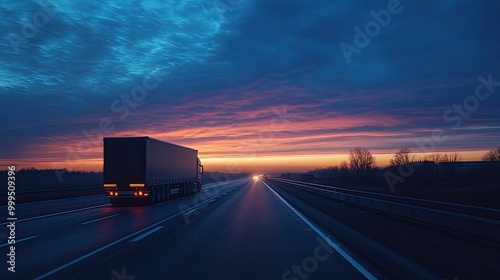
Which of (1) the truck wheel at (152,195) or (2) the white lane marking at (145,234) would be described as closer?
(2) the white lane marking at (145,234)

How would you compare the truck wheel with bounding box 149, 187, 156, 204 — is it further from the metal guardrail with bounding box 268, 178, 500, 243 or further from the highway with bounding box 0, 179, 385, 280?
the metal guardrail with bounding box 268, 178, 500, 243

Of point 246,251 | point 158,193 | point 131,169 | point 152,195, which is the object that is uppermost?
point 131,169

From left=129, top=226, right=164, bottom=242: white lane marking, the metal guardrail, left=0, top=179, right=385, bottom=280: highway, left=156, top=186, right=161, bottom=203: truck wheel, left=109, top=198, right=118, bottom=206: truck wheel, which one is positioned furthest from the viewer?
left=156, top=186, right=161, bottom=203: truck wheel

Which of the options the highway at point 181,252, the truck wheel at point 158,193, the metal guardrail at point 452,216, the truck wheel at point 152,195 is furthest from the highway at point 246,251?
the truck wheel at point 158,193

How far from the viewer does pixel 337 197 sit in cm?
3759

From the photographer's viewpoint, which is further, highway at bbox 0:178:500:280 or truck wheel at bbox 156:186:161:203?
truck wheel at bbox 156:186:161:203

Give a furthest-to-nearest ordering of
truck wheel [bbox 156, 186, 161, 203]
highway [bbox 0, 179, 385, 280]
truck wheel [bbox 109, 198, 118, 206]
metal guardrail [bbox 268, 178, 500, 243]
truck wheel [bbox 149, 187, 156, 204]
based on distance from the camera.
→ truck wheel [bbox 156, 186, 161, 203]
truck wheel [bbox 149, 187, 156, 204]
truck wheel [bbox 109, 198, 118, 206]
metal guardrail [bbox 268, 178, 500, 243]
highway [bbox 0, 179, 385, 280]

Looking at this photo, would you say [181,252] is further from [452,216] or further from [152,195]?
[152,195]

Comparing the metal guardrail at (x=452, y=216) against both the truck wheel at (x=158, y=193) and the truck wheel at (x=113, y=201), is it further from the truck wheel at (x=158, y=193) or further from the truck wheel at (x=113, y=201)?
the truck wheel at (x=113, y=201)

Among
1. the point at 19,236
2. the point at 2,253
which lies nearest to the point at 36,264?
the point at 2,253

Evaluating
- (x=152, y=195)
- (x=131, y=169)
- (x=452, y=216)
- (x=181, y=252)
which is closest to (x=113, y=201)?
(x=152, y=195)

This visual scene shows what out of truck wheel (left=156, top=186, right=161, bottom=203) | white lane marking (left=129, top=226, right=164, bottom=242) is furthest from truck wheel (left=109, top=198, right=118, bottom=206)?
white lane marking (left=129, top=226, right=164, bottom=242)

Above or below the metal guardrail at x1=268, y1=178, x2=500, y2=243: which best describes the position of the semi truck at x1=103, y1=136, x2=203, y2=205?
above

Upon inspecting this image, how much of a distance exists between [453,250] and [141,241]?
8524 millimetres
